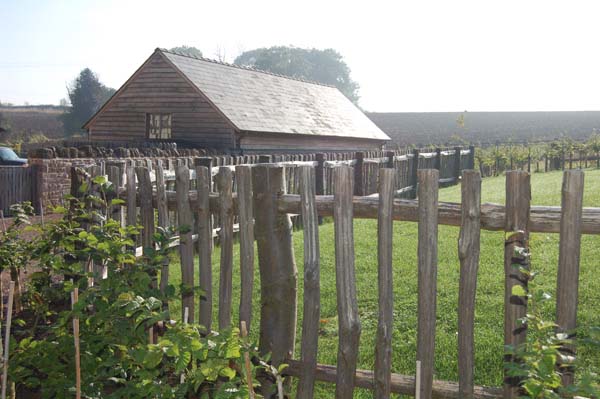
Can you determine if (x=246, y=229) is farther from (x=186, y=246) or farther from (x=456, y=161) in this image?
(x=456, y=161)

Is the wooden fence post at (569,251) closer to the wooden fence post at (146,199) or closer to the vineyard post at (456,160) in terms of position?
the wooden fence post at (146,199)

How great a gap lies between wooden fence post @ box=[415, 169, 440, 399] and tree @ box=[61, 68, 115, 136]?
59508 millimetres

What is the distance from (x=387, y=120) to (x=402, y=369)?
→ 72.2m

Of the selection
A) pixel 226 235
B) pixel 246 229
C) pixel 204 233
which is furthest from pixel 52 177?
pixel 246 229

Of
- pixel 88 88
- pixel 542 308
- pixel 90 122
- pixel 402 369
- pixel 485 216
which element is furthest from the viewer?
pixel 88 88

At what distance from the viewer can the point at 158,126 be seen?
24.3 m

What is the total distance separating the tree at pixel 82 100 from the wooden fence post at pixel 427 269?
5951 cm

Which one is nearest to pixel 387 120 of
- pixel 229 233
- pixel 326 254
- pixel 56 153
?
pixel 56 153

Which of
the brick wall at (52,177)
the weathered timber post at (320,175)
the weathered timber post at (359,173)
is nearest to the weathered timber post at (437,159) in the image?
the weathered timber post at (359,173)

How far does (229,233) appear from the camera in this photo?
382cm

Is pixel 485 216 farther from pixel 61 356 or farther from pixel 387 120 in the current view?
pixel 387 120

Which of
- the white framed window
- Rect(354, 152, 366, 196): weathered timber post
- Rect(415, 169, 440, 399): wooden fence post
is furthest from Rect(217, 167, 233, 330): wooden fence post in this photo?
the white framed window

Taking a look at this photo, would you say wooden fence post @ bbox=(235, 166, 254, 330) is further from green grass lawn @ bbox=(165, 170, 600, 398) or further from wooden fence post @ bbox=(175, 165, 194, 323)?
green grass lawn @ bbox=(165, 170, 600, 398)

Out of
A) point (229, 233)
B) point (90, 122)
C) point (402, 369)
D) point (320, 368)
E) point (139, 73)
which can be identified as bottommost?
point (402, 369)
